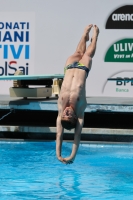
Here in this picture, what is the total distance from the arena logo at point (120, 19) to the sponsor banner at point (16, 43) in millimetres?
1771

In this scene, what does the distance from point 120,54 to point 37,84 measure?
2079mm

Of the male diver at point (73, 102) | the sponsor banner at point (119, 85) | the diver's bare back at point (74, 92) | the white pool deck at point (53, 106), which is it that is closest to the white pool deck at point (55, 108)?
the white pool deck at point (53, 106)

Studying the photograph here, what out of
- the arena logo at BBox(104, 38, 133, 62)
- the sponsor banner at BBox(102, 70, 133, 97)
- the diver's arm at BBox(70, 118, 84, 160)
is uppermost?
the arena logo at BBox(104, 38, 133, 62)

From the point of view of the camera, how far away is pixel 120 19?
11.8 metres

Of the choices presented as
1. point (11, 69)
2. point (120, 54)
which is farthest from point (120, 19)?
point (11, 69)

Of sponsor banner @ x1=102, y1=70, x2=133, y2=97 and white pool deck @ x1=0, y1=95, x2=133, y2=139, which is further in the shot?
sponsor banner @ x1=102, y1=70, x2=133, y2=97

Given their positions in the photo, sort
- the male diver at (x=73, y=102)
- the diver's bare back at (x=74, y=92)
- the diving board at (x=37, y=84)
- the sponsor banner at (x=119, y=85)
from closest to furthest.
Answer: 1. the male diver at (x=73, y=102)
2. the diver's bare back at (x=74, y=92)
3. the diving board at (x=37, y=84)
4. the sponsor banner at (x=119, y=85)

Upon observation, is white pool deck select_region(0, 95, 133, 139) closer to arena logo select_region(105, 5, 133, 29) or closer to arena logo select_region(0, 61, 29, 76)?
arena logo select_region(0, 61, 29, 76)

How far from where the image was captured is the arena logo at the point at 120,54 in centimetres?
1180

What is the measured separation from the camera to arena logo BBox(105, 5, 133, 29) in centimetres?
1177

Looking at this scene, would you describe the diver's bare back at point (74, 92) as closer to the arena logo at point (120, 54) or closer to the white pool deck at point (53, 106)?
the white pool deck at point (53, 106)

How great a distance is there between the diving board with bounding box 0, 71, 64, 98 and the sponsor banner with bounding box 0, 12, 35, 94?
0.97 meters

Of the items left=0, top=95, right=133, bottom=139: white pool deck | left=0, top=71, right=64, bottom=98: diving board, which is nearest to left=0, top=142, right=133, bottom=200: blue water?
left=0, top=95, right=133, bottom=139: white pool deck

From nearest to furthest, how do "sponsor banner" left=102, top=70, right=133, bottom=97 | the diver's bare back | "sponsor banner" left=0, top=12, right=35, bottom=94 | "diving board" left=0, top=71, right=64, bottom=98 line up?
the diver's bare back < "diving board" left=0, top=71, right=64, bottom=98 < "sponsor banner" left=102, top=70, right=133, bottom=97 < "sponsor banner" left=0, top=12, right=35, bottom=94
